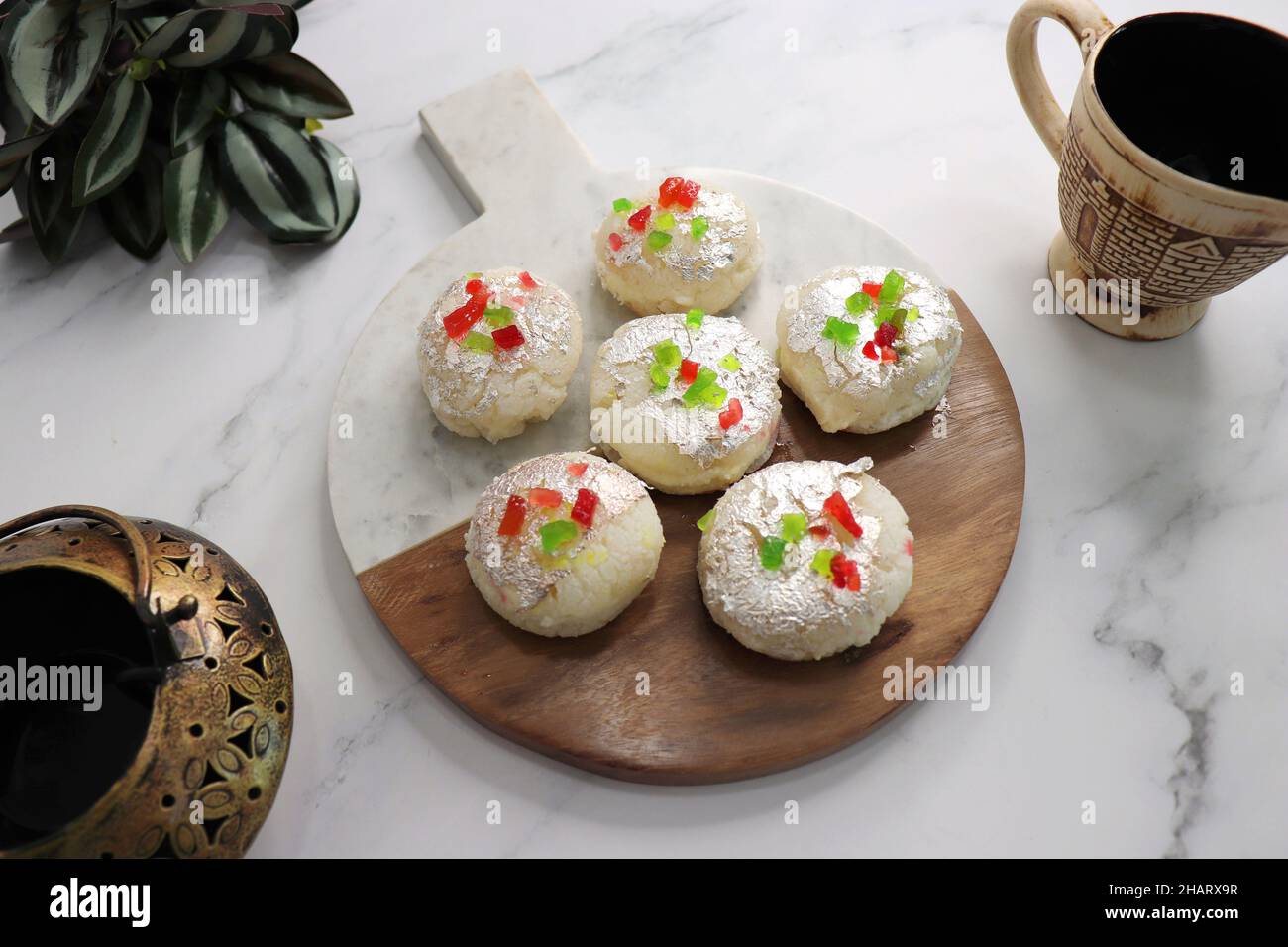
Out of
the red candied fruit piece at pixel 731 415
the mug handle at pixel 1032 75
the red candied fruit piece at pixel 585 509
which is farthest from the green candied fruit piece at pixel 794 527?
the mug handle at pixel 1032 75

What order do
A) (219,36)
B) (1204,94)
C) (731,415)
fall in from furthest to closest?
1. (219,36)
2. (1204,94)
3. (731,415)

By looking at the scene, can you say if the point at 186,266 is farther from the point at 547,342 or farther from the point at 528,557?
the point at 528,557

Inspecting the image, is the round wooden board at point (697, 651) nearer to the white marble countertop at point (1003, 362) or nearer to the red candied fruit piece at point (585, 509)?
the white marble countertop at point (1003, 362)

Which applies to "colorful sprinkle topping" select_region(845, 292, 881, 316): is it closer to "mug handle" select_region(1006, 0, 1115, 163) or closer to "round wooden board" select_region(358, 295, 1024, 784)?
"round wooden board" select_region(358, 295, 1024, 784)

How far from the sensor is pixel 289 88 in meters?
2.32

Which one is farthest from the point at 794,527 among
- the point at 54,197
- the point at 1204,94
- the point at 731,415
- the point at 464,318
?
the point at 54,197

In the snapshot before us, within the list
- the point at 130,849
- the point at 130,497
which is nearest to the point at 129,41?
the point at 130,497

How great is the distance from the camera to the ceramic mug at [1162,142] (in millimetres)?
1806

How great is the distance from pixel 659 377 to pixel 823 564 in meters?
0.47

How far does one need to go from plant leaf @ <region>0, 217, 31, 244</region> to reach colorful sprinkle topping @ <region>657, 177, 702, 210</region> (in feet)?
4.74

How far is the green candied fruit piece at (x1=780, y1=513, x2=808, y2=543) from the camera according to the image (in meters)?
1.75

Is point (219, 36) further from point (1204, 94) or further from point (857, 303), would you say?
point (1204, 94)

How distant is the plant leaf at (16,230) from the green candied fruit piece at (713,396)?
162 cm

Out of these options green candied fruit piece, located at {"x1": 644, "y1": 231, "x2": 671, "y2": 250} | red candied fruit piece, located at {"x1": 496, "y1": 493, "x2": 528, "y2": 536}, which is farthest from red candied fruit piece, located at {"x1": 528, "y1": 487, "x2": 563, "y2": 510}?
green candied fruit piece, located at {"x1": 644, "y1": 231, "x2": 671, "y2": 250}
